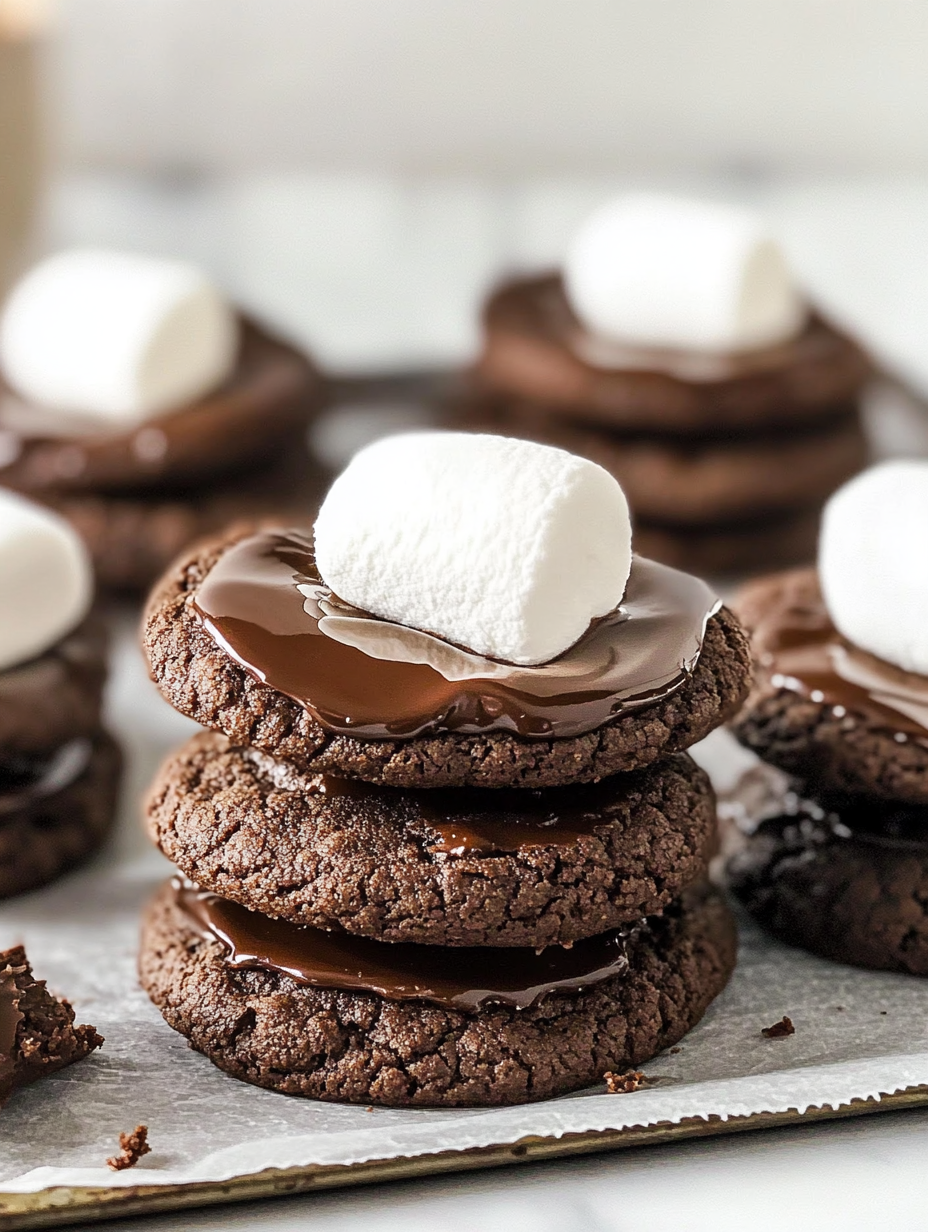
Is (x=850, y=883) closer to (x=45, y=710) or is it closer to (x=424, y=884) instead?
(x=424, y=884)

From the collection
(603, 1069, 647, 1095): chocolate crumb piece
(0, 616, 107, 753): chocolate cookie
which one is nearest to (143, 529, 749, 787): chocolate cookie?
(603, 1069, 647, 1095): chocolate crumb piece

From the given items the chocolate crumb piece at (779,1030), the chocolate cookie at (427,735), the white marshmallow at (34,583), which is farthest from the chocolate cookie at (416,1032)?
the white marshmallow at (34,583)

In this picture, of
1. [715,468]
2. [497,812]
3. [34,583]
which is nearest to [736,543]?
[715,468]

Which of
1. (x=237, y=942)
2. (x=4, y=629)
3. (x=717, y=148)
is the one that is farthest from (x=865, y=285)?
(x=237, y=942)

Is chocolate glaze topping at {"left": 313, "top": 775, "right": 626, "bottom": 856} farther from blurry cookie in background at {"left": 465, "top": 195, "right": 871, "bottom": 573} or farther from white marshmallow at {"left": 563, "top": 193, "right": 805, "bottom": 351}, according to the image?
white marshmallow at {"left": 563, "top": 193, "right": 805, "bottom": 351}

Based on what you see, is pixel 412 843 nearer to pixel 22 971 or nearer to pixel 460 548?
pixel 460 548
